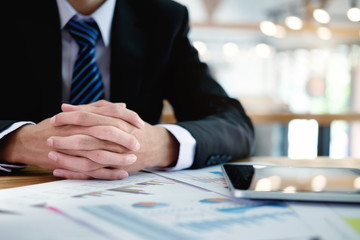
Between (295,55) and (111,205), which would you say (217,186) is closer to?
(111,205)

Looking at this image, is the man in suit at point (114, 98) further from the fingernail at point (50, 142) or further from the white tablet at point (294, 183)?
the white tablet at point (294, 183)

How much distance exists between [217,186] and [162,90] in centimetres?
76

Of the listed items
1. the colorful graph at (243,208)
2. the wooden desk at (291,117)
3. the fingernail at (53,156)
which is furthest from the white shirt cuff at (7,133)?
the wooden desk at (291,117)

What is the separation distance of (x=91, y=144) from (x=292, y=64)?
9010mm

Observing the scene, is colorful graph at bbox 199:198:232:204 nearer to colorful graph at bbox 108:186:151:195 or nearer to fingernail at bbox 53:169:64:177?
colorful graph at bbox 108:186:151:195

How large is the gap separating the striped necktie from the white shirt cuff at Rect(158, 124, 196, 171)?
1.14 feet

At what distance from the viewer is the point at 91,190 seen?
1.81 feet

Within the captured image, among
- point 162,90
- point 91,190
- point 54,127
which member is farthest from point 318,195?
point 162,90

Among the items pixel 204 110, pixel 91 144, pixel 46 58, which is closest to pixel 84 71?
pixel 46 58

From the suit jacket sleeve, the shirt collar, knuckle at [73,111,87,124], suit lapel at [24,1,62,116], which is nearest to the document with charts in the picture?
knuckle at [73,111,87,124]

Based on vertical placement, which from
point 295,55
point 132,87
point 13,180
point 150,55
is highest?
point 295,55

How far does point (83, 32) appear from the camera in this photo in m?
1.13

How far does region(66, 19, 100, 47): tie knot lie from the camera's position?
112 cm

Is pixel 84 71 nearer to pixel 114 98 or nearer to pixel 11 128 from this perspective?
pixel 114 98
